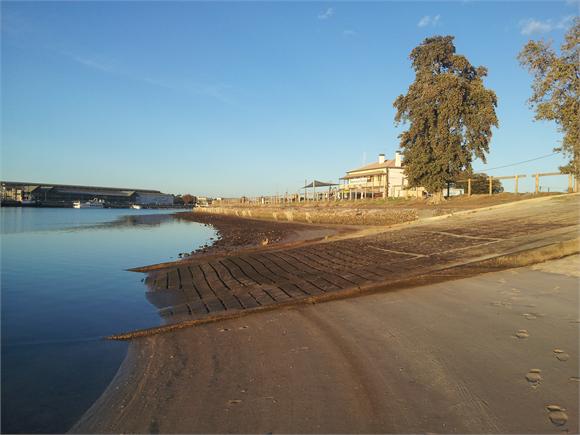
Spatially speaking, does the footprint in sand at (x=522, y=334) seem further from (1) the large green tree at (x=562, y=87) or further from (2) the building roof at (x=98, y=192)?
(2) the building roof at (x=98, y=192)

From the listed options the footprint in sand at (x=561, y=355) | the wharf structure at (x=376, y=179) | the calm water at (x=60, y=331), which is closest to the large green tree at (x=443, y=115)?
the wharf structure at (x=376, y=179)

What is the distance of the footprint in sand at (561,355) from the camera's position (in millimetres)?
3775

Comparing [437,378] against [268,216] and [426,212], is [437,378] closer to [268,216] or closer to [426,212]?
[426,212]

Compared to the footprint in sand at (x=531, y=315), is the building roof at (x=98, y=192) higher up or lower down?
higher up

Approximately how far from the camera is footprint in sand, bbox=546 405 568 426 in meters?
2.76

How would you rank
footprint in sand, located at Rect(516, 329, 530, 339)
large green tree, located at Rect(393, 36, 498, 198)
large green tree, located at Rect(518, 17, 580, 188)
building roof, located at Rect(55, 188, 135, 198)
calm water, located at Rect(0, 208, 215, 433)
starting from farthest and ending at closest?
1. building roof, located at Rect(55, 188, 135, 198)
2. large green tree, located at Rect(393, 36, 498, 198)
3. large green tree, located at Rect(518, 17, 580, 188)
4. footprint in sand, located at Rect(516, 329, 530, 339)
5. calm water, located at Rect(0, 208, 215, 433)

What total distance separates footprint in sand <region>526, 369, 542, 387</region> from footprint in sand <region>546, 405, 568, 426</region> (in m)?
0.40

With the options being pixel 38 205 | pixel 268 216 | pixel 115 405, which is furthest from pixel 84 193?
pixel 115 405

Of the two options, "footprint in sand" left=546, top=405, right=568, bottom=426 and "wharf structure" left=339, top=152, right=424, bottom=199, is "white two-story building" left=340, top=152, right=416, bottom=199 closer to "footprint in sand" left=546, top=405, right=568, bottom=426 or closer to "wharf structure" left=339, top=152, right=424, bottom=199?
"wharf structure" left=339, top=152, right=424, bottom=199

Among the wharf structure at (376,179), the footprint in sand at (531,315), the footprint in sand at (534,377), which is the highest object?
the wharf structure at (376,179)

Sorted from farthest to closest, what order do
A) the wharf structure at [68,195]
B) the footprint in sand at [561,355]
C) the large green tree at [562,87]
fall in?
the wharf structure at [68,195]
the large green tree at [562,87]
the footprint in sand at [561,355]

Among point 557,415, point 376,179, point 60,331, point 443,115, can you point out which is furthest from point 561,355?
point 376,179

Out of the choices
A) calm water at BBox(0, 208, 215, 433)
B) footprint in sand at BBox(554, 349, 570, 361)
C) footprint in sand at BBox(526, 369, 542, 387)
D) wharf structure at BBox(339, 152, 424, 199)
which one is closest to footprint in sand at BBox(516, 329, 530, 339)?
footprint in sand at BBox(554, 349, 570, 361)

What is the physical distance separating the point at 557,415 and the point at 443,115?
27.5 m
